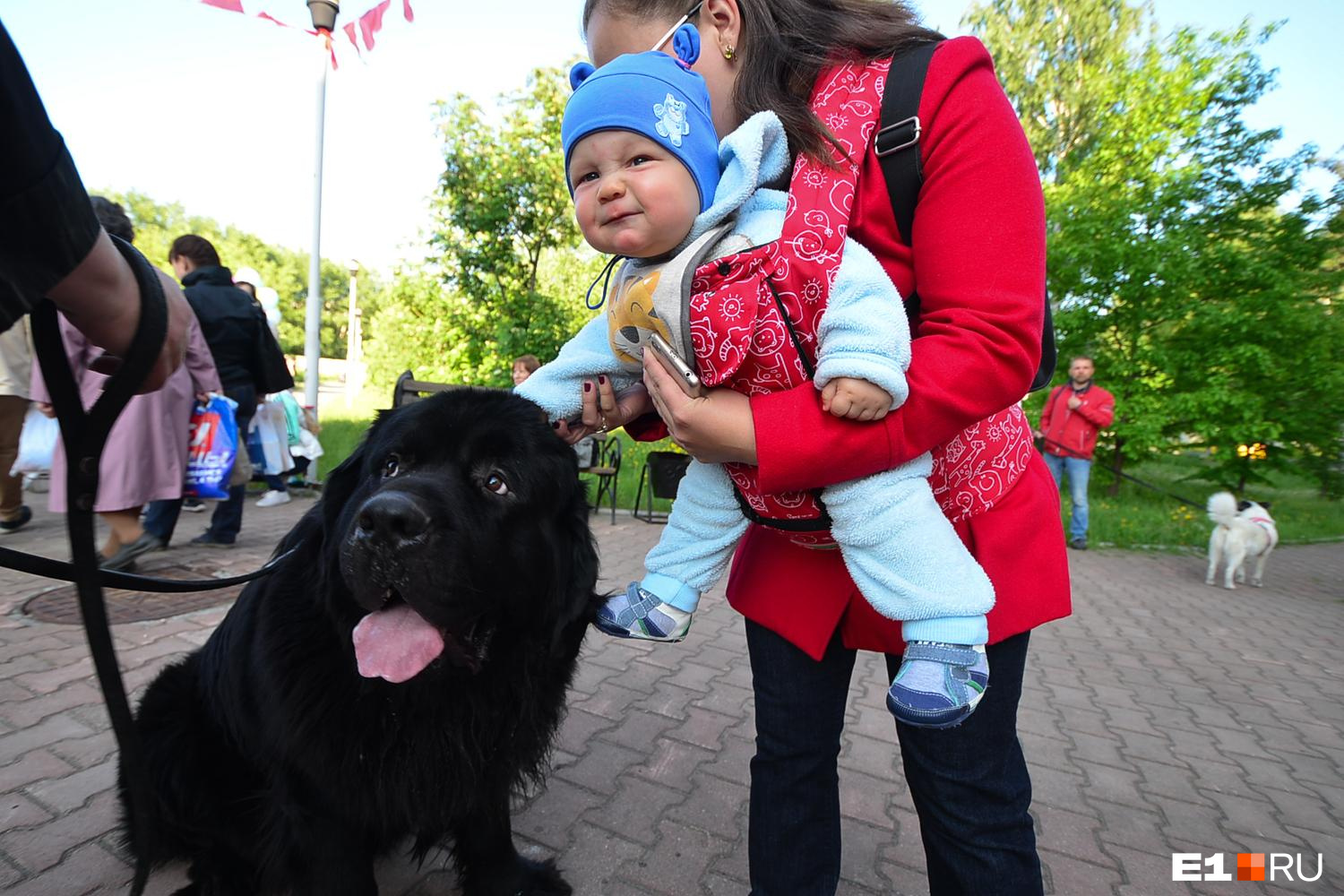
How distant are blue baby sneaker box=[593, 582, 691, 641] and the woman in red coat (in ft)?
0.53

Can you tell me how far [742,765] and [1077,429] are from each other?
796 centimetres

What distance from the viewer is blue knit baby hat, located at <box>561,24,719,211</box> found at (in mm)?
1309

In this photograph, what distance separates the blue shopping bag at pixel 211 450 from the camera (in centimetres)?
475

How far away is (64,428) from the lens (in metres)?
1.12

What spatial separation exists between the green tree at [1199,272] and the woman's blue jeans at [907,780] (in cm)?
1234

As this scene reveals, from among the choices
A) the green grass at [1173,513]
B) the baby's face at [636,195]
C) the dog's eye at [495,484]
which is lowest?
the green grass at [1173,513]

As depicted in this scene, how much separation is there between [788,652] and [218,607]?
13.9 feet

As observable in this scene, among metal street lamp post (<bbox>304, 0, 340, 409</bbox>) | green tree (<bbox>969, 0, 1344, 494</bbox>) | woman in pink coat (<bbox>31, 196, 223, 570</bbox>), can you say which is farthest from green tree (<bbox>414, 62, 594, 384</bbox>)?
green tree (<bbox>969, 0, 1344, 494</bbox>)

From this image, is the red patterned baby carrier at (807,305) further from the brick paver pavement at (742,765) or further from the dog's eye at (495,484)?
the brick paver pavement at (742,765)

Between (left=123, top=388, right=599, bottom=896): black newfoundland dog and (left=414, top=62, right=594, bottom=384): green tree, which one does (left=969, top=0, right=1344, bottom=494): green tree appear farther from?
(left=123, top=388, right=599, bottom=896): black newfoundland dog

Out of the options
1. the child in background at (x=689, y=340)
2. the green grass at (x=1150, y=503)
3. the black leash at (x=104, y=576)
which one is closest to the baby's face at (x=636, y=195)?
the child in background at (x=689, y=340)

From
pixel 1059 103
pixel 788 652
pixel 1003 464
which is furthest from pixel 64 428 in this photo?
pixel 1059 103

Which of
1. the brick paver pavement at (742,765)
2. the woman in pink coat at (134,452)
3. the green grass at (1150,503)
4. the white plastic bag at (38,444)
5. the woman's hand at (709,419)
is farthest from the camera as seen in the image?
the green grass at (1150,503)
